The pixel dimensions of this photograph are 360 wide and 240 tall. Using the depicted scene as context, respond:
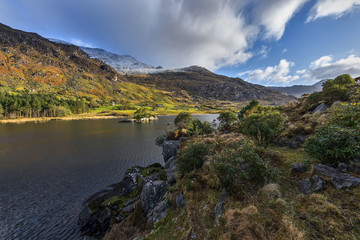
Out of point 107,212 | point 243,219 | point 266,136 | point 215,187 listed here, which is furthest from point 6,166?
point 266,136

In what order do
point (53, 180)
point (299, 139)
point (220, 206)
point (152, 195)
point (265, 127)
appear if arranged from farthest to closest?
point (53, 180) < point (299, 139) < point (265, 127) < point (152, 195) < point (220, 206)

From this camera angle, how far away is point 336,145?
965 centimetres

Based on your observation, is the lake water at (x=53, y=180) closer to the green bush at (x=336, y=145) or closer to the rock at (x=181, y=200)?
the rock at (x=181, y=200)

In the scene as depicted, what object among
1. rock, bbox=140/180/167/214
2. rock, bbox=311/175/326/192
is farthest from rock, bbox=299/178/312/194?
rock, bbox=140/180/167/214

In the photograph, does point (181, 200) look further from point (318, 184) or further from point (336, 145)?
point (336, 145)

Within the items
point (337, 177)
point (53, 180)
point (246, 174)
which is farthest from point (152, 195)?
point (53, 180)

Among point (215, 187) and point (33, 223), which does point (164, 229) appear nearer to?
point (215, 187)

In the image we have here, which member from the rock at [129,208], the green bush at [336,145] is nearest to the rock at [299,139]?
the green bush at [336,145]

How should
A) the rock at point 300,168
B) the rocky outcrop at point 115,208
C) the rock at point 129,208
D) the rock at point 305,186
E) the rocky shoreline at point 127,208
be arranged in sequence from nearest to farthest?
1. the rock at point 305,186
2. the rock at point 300,168
3. the rocky shoreline at point 127,208
4. the rocky outcrop at point 115,208
5. the rock at point 129,208

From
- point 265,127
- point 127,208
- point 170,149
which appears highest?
point 265,127

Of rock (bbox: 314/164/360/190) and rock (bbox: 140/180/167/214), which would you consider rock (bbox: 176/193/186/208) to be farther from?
rock (bbox: 314/164/360/190)

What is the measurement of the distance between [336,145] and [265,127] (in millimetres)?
7346

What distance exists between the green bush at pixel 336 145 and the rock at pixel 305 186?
2.00m

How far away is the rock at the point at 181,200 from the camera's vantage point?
1258 cm
